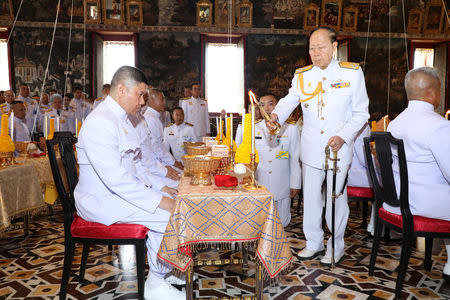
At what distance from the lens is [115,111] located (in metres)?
2.50

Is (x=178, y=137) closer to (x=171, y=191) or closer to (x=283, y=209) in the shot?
(x=283, y=209)

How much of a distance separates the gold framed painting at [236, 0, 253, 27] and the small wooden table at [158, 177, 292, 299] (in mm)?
11609

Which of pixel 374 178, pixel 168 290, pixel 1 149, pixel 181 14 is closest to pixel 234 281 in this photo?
pixel 168 290

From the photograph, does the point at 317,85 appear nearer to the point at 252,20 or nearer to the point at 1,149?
the point at 1,149

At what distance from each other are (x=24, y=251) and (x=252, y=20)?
11.2 meters

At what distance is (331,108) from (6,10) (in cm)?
1291

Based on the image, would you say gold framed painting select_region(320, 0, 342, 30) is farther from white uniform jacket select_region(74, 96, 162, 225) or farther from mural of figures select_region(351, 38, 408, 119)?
white uniform jacket select_region(74, 96, 162, 225)

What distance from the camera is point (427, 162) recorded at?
2.59 meters

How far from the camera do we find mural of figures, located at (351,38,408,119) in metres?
13.2

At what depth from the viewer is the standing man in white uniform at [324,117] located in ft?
10.1

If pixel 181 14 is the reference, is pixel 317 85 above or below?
below

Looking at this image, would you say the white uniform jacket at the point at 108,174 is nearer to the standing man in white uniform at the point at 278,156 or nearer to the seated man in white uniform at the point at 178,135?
the standing man in white uniform at the point at 278,156

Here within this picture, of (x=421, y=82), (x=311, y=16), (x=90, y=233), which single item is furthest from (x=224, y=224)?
(x=311, y=16)

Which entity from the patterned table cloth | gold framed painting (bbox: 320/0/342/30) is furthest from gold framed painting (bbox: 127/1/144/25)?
the patterned table cloth
